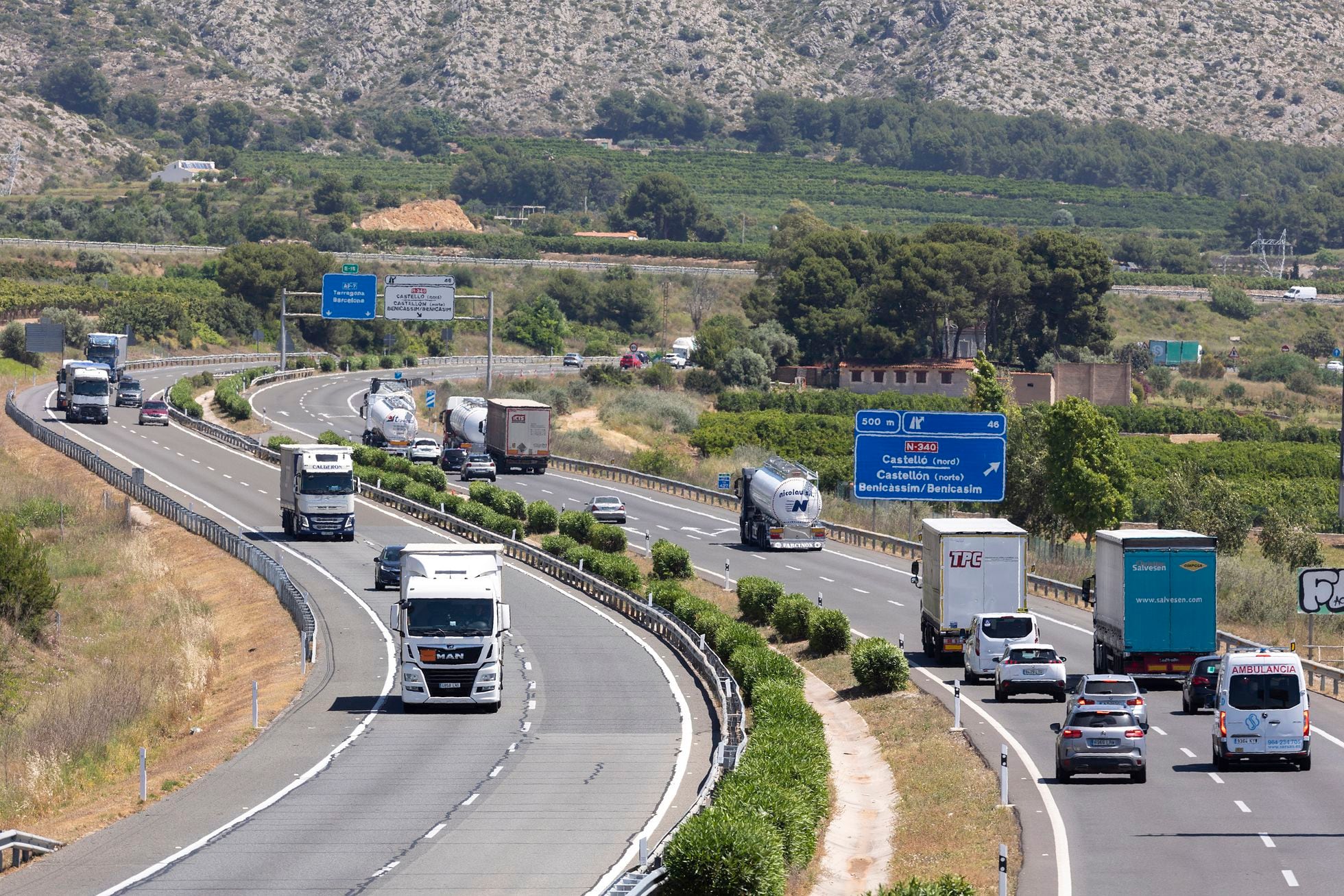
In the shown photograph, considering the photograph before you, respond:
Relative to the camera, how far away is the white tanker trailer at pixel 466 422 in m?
88.1

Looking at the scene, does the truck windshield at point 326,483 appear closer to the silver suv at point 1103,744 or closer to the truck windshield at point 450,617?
the truck windshield at point 450,617

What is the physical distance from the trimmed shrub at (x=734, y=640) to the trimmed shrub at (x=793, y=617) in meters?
6.13

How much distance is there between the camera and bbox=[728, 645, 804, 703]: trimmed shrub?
37.9 meters

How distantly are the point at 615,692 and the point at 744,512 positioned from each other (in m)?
27.9

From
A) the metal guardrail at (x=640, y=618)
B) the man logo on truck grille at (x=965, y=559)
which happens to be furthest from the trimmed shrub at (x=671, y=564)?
the man logo on truck grille at (x=965, y=559)

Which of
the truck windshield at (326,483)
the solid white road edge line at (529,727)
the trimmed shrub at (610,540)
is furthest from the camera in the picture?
the truck windshield at (326,483)

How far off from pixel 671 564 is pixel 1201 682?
23.7 metres

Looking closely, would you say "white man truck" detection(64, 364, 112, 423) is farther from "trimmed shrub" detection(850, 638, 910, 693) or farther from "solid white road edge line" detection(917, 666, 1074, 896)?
"solid white road edge line" detection(917, 666, 1074, 896)

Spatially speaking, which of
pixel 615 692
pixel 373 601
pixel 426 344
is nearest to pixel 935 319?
pixel 426 344

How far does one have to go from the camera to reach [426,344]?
155m

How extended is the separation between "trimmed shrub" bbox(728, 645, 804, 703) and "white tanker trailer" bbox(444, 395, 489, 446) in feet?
163

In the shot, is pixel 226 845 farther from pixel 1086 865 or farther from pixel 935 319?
pixel 935 319

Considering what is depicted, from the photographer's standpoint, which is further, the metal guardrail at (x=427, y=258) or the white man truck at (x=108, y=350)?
the metal guardrail at (x=427, y=258)

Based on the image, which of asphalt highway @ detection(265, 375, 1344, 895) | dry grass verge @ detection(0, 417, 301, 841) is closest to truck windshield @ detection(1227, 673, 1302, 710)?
asphalt highway @ detection(265, 375, 1344, 895)
